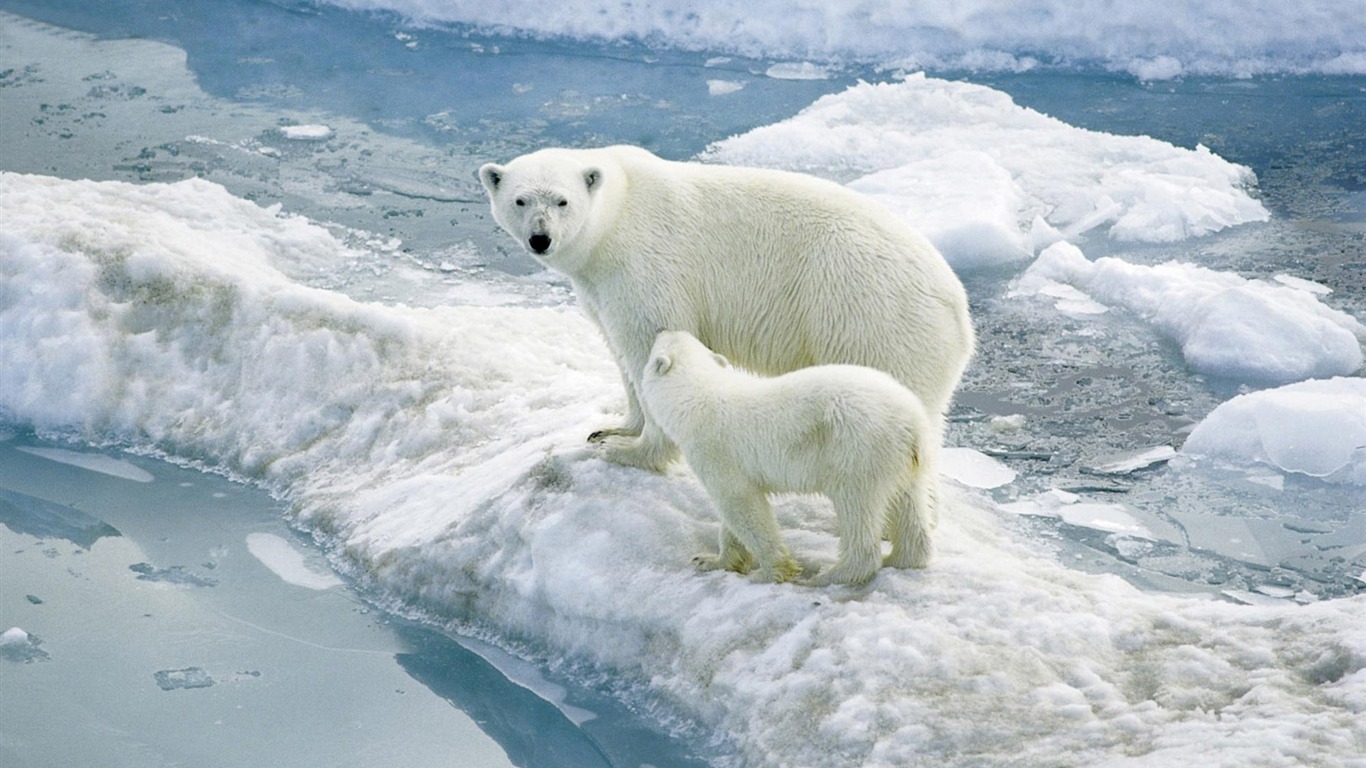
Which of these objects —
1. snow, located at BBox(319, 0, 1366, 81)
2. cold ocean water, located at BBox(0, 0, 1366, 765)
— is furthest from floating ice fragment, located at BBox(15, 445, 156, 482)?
snow, located at BBox(319, 0, 1366, 81)

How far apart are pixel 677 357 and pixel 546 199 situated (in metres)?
0.64

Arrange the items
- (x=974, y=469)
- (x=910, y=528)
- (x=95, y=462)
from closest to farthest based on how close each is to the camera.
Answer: (x=910, y=528)
(x=974, y=469)
(x=95, y=462)

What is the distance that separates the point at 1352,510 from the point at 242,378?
177 inches

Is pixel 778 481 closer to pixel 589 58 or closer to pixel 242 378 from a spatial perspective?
pixel 242 378

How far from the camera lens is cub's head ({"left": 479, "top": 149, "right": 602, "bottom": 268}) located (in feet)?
13.6

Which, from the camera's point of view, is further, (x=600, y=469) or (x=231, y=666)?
(x=600, y=469)

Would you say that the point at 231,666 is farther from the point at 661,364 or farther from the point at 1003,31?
the point at 1003,31

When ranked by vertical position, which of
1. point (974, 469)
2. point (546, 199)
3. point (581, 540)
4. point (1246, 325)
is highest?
point (546, 199)

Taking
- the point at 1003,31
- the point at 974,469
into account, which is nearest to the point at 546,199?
the point at 974,469

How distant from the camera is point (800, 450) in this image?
3775 millimetres

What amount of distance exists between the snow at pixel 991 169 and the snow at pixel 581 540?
2.47 m

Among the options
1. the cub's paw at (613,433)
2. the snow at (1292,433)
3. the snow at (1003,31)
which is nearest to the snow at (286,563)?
the cub's paw at (613,433)

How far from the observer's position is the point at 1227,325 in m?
6.36

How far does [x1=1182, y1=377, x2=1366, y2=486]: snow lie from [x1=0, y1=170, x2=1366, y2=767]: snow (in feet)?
0.19
